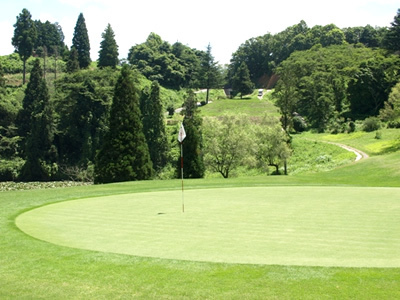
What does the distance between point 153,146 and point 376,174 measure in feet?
118

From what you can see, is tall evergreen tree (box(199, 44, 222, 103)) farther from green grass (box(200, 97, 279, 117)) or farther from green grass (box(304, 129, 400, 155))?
green grass (box(304, 129, 400, 155))

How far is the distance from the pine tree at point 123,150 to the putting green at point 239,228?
21.1m

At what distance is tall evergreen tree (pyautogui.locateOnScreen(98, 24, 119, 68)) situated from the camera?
10531 cm

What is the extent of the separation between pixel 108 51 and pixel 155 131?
156 ft

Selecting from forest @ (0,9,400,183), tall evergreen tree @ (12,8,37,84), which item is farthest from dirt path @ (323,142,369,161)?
tall evergreen tree @ (12,8,37,84)

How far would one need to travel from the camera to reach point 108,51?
346 ft

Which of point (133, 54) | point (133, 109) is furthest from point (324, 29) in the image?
point (133, 109)

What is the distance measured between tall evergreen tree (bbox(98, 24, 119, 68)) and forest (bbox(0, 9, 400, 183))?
10.3 inches

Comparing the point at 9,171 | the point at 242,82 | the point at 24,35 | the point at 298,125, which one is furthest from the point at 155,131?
the point at 242,82

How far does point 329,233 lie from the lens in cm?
1168

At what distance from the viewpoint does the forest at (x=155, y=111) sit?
140ft

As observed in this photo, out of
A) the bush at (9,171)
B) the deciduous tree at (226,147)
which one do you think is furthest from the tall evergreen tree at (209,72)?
the deciduous tree at (226,147)

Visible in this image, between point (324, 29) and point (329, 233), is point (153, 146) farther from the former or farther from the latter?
point (324, 29)

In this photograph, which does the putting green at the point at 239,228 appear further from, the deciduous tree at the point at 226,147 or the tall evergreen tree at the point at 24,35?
the tall evergreen tree at the point at 24,35
